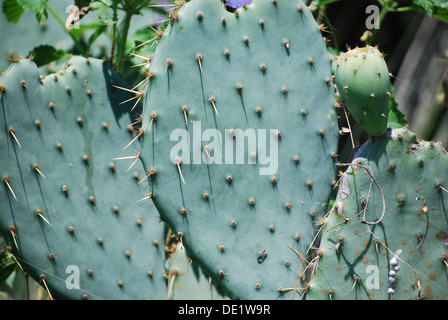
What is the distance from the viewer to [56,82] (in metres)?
1.57

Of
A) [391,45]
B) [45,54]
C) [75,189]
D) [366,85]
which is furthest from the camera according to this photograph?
[391,45]

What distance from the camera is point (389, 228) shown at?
137cm

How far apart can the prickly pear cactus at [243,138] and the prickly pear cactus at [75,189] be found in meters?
0.30

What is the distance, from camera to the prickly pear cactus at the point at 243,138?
1.38 meters

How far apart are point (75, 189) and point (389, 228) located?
89 centimetres

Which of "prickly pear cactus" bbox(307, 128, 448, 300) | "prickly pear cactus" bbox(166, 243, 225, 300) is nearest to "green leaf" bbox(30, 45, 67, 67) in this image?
"prickly pear cactus" bbox(166, 243, 225, 300)

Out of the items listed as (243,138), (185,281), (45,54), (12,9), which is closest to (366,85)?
(243,138)

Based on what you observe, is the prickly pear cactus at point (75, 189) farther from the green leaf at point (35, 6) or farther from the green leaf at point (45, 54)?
the green leaf at point (45, 54)

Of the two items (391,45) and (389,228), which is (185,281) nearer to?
(389,228)

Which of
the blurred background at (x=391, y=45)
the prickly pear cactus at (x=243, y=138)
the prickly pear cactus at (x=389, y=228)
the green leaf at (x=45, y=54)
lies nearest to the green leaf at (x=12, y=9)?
the blurred background at (x=391, y=45)

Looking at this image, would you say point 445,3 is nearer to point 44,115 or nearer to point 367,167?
point 367,167

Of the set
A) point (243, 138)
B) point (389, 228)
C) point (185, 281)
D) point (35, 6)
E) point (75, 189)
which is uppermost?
point (35, 6)
